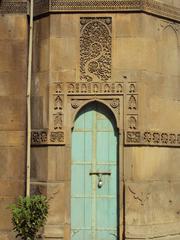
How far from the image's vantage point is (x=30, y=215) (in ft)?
32.5

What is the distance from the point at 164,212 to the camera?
11.1 metres

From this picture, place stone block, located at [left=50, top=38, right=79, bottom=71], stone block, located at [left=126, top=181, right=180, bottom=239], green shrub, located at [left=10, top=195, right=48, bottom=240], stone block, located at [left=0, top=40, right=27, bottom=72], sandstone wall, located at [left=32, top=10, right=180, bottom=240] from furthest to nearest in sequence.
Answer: stone block, located at [left=0, top=40, right=27, bottom=72], stone block, located at [left=50, top=38, right=79, bottom=71], sandstone wall, located at [left=32, top=10, right=180, bottom=240], stone block, located at [left=126, top=181, right=180, bottom=239], green shrub, located at [left=10, top=195, right=48, bottom=240]

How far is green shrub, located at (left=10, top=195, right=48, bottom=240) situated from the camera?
9.94 m

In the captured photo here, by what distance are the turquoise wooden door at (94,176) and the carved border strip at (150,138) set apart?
1.34 feet

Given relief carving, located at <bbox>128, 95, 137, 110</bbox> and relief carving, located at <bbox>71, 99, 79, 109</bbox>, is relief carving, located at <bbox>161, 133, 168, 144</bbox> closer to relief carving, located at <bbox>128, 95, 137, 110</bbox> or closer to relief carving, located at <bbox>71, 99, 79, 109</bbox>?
relief carving, located at <bbox>128, 95, 137, 110</bbox>

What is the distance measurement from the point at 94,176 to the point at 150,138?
1465mm

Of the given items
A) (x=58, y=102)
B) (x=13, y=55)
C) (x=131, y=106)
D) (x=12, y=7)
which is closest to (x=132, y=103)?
(x=131, y=106)

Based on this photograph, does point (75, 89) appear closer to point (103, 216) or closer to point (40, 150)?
point (40, 150)

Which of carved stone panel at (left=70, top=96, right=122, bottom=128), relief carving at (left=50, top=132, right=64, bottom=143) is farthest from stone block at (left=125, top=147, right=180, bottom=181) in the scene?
relief carving at (left=50, top=132, right=64, bottom=143)

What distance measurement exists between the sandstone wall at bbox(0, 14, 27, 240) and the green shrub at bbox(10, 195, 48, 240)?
138 centimetres

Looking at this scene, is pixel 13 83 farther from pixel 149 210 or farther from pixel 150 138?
pixel 149 210

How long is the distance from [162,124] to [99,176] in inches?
70.8

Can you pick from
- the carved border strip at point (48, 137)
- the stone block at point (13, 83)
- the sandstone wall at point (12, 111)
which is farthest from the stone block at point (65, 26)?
the carved border strip at point (48, 137)

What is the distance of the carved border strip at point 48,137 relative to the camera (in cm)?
1097
